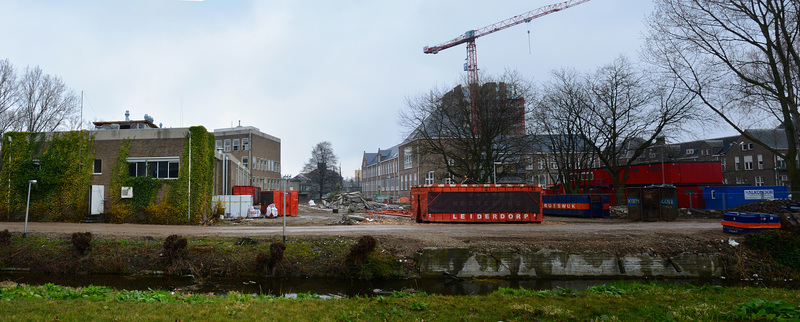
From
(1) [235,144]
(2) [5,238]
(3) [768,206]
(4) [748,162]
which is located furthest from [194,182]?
(4) [748,162]

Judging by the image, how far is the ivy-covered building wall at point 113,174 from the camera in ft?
78.1

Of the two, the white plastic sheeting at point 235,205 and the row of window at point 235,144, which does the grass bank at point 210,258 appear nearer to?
the white plastic sheeting at point 235,205

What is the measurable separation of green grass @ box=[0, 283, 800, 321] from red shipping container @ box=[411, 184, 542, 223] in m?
16.1

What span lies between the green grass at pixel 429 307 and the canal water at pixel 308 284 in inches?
111

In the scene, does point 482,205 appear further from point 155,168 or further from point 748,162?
point 748,162

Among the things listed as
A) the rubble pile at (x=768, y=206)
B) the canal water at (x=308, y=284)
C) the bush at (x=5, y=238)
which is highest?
the rubble pile at (x=768, y=206)

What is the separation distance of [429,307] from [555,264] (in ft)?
25.5

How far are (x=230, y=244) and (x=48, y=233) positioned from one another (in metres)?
8.05

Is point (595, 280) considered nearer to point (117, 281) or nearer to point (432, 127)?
point (117, 281)

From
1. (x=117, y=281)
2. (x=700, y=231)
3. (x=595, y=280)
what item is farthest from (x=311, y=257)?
(x=700, y=231)

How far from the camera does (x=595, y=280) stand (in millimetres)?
13195

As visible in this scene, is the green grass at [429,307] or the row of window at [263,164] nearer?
the green grass at [429,307]

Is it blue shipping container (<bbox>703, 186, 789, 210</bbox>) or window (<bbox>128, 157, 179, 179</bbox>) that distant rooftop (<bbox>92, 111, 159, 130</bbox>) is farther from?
blue shipping container (<bbox>703, 186, 789, 210</bbox>)

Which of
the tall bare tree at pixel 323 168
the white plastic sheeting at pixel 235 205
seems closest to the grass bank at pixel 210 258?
the white plastic sheeting at pixel 235 205
